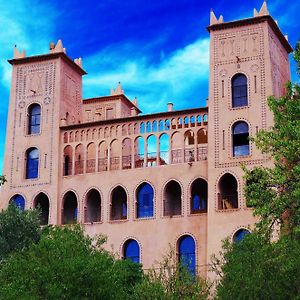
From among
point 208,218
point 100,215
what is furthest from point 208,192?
point 100,215

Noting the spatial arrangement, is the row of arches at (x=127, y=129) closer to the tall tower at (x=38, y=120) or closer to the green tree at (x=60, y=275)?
the tall tower at (x=38, y=120)

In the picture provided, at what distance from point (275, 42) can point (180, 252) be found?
1162cm

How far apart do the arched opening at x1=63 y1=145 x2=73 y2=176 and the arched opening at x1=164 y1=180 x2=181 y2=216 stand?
18.5 ft

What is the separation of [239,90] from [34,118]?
38.0 feet

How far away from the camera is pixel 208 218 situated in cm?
3659

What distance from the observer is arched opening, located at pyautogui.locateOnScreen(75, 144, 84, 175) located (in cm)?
4131

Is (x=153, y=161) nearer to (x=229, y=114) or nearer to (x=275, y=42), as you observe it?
(x=229, y=114)

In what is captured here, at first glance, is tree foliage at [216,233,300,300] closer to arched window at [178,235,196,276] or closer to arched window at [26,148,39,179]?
arched window at [178,235,196,276]

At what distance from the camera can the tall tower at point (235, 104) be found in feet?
119

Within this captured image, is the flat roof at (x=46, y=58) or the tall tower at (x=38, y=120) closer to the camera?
the tall tower at (x=38, y=120)

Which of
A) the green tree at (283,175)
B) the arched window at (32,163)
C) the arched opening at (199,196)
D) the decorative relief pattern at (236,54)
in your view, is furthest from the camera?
the arched window at (32,163)

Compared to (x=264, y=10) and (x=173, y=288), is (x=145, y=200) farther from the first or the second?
(x=173, y=288)

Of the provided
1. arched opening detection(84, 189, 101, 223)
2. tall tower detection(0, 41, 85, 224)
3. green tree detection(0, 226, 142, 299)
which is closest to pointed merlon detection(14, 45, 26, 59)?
tall tower detection(0, 41, 85, 224)

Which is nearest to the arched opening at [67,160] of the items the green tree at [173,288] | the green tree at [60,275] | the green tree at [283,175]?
the green tree at [60,275]
